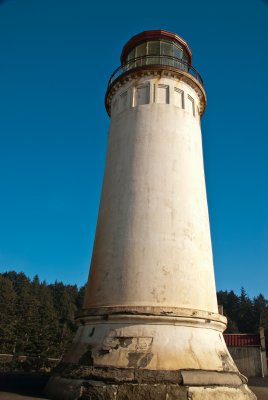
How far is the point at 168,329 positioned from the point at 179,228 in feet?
9.82

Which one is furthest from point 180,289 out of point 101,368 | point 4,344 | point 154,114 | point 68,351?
point 4,344

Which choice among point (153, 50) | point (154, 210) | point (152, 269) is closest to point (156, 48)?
point (153, 50)

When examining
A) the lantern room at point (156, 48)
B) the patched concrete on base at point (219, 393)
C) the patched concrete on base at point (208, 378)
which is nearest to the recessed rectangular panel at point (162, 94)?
the lantern room at point (156, 48)

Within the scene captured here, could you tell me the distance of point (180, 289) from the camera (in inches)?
380

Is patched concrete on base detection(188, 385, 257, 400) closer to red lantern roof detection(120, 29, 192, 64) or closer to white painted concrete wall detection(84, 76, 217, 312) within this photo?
white painted concrete wall detection(84, 76, 217, 312)

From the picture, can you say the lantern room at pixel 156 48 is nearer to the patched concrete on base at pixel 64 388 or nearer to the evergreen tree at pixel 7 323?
the patched concrete on base at pixel 64 388

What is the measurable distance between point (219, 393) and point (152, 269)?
11.1 feet

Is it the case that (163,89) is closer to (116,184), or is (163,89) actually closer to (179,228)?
(116,184)

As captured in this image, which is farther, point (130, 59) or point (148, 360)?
point (130, 59)

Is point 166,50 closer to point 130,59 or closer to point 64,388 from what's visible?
point 130,59

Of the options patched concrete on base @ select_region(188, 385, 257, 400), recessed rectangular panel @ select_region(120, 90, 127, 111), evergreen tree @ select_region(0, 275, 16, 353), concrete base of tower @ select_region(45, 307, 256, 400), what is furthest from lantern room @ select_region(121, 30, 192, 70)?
evergreen tree @ select_region(0, 275, 16, 353)

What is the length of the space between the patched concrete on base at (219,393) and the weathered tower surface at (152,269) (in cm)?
2

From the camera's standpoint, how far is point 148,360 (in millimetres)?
8281

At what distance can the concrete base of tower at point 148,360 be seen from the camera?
7812 mm
